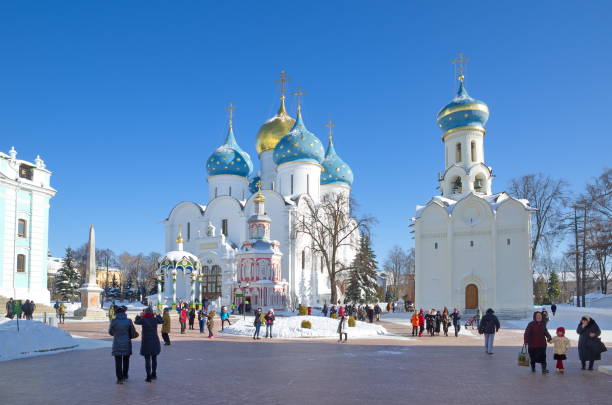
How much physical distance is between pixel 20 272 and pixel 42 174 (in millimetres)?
5783

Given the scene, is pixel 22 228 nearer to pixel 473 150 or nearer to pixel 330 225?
pixel 330 225

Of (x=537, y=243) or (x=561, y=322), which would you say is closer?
(x=561, y=322)

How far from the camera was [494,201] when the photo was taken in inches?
1357

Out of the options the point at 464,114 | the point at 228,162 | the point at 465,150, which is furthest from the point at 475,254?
the point at 228,162

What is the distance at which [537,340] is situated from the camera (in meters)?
10.6

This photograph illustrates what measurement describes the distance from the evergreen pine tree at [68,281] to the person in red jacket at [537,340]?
45034mm

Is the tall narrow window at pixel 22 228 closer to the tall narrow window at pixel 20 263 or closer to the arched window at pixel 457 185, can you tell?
the tall narrow window at pixel 20 263

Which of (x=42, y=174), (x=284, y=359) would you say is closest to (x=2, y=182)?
(x=42, y=174)

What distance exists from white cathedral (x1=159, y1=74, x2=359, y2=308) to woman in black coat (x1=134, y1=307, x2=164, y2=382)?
26.9 meters

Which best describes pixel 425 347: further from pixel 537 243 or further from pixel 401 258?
pixel 401 258

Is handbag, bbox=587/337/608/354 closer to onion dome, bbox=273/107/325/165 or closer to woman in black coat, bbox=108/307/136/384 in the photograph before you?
woman in black coat, bbox=108/307/136/384

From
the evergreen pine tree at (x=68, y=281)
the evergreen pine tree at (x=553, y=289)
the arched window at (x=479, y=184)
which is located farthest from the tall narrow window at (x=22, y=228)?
the evergreen pine tree at (x=553, y=289)

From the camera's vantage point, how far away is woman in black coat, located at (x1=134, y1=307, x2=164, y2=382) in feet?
29.1

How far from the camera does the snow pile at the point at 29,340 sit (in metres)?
12.4
